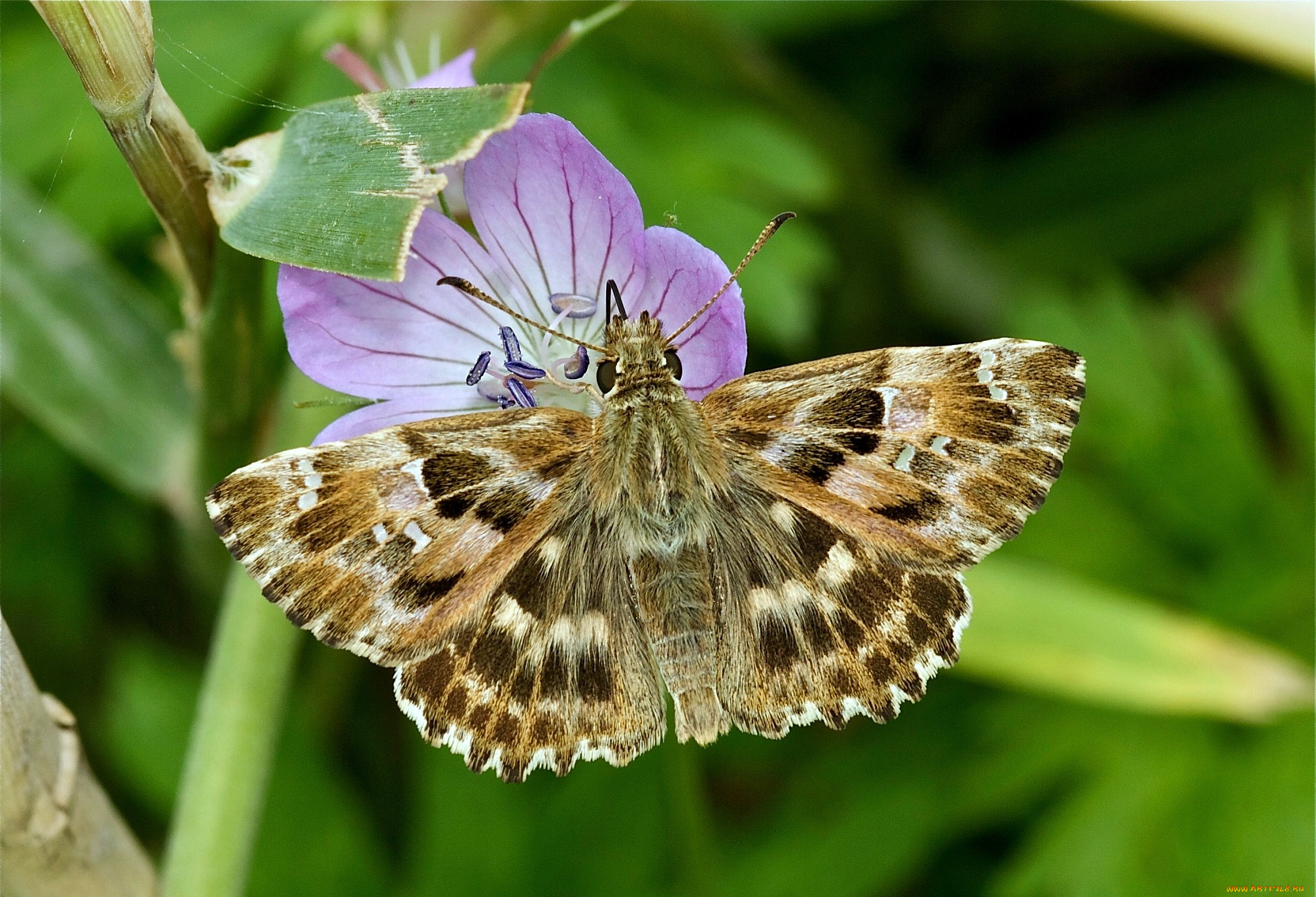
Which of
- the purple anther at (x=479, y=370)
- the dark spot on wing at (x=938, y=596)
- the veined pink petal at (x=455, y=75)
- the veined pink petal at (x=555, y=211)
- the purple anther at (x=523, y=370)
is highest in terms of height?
the veined pink petal at (x=455, y=75)

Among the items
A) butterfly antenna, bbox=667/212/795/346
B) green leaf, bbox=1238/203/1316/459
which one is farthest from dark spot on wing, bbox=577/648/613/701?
green leaf, bbox=1238/203/1316/459

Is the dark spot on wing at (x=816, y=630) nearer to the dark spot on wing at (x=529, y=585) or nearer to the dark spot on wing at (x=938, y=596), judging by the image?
the dark spot on wing at (x=938, y=596)

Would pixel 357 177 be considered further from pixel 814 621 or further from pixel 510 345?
pixel 814 621

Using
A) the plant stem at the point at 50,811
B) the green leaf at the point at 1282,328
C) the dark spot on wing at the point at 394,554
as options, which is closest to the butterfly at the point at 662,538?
the dark spot on wing at the point at 394,554

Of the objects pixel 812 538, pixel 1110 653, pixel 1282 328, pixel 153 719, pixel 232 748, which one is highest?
pixel 812 538

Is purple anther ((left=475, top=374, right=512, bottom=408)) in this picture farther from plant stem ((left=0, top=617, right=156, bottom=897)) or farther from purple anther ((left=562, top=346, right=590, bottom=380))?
plant stem ((left=0, top=617, right=156, bottom=897))

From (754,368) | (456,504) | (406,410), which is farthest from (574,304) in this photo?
(754,368)
